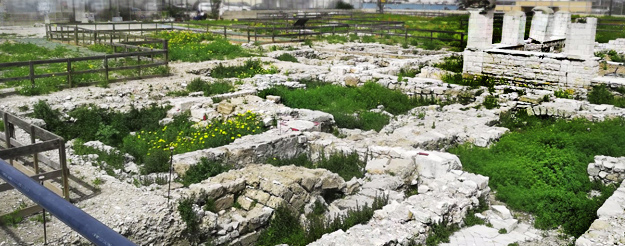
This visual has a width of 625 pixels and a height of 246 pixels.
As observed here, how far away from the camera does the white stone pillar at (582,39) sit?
16188mm

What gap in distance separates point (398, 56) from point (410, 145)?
15129mm

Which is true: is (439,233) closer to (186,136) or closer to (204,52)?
(186,136)

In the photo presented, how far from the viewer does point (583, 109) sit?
14430mm

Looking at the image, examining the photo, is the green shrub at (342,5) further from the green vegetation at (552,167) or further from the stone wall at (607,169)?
the stone wall at (607,169)

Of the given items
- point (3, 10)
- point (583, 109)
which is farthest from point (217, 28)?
point (583, 109)

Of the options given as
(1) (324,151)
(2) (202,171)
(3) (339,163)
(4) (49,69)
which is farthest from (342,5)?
(2) (202,171)

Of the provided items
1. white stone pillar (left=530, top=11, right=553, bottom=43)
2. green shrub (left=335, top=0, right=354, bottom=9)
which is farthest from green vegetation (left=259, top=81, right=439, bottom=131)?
green shrub (left=335, top=0, right=354, bottom=9)

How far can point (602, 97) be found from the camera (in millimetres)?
15500

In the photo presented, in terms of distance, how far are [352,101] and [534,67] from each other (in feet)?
21.3

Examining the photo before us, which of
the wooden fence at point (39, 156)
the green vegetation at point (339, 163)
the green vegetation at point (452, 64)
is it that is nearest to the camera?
the wooden fence at point (39, 156)

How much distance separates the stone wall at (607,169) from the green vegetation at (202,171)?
22.3 ft

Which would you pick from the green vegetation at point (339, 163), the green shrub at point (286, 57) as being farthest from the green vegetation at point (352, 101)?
the green shrub at point (286, 57)

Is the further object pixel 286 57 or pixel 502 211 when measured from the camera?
pixel 286 57

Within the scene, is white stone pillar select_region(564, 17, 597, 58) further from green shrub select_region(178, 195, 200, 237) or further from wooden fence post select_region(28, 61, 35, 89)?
wooden fence post select_region(28, 61, 35, 89)
